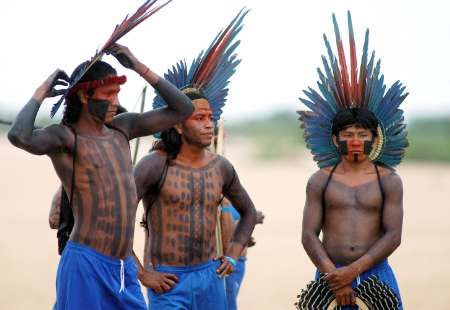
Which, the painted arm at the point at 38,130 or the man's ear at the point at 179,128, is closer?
the painted arm at the point at 38,130

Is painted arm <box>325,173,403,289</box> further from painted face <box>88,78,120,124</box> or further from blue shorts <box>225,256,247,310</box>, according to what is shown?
painted face <box>88,78,120,124</box>

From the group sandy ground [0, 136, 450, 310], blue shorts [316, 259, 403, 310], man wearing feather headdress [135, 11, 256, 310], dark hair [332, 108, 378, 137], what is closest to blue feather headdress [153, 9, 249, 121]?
man wearing feather headdress [135, 11, 256, 310]

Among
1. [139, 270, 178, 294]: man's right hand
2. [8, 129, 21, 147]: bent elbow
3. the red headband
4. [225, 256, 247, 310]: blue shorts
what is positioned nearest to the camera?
[8, 129, 21, 147]: bent elbow

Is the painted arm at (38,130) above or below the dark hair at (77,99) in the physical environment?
below

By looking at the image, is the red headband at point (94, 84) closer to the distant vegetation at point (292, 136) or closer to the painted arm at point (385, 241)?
the painted arm at point (385, 241)

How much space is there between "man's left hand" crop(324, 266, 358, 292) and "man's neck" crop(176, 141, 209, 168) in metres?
1.21

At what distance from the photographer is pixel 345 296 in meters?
8.12

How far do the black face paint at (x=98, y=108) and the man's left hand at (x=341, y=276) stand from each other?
6.67ft

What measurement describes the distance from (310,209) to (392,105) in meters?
1.03

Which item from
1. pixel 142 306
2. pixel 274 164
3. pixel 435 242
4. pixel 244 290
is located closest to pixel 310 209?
pixel 142 306

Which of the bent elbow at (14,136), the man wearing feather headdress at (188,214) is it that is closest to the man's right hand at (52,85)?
the bent elbow at (14,136)

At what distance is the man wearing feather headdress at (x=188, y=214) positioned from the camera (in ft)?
26.5

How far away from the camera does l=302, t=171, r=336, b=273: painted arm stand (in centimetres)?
823

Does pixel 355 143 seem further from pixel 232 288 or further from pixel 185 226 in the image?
pixel 232 288
